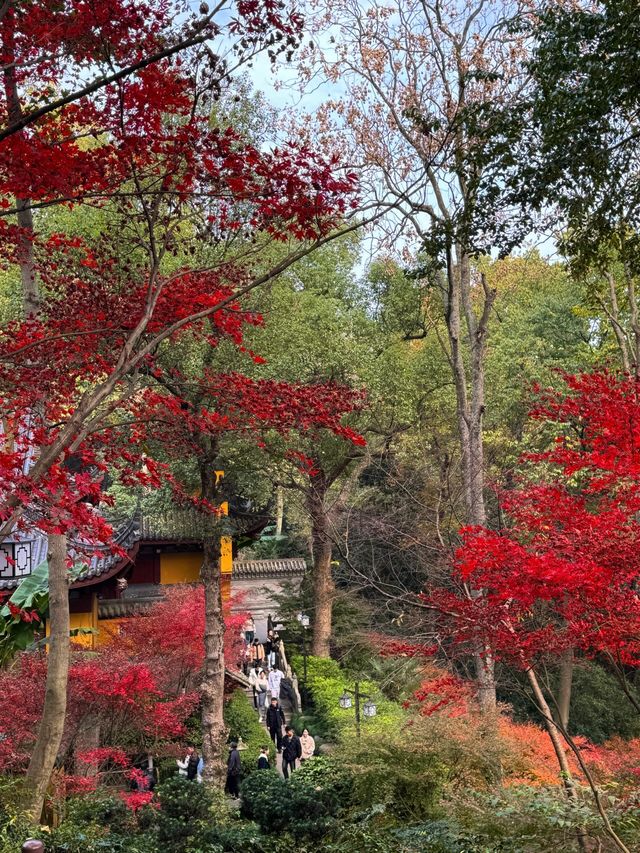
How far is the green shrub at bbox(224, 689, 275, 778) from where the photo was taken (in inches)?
644

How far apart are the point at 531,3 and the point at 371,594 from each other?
19.3m

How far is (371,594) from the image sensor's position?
27375 mm

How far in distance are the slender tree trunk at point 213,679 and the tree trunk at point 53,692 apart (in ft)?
15.4

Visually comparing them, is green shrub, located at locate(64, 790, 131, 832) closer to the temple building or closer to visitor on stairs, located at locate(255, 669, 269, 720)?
the temple building

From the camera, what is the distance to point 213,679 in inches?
529

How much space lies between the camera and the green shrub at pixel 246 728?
1636 cm

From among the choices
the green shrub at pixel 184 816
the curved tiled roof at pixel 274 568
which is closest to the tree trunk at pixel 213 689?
the green shrub at pixel 184 816

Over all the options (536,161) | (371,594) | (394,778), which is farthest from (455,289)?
(371,594)

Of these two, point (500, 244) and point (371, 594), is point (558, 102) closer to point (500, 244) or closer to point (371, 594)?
point (500, 244)

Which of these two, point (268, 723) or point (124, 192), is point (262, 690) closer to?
point (268, 723)

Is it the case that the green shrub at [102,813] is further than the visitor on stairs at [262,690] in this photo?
No

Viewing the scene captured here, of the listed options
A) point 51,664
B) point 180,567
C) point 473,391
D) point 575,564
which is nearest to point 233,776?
point 51,664

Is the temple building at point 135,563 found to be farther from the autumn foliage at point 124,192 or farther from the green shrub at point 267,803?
the autumn foliage at point 124,192

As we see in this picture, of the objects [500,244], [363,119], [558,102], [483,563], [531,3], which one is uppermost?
[531,3]
